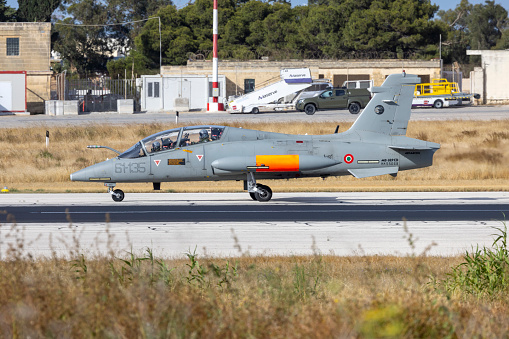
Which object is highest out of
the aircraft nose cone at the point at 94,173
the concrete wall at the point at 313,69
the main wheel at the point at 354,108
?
the concrete wall at the point at 313,69

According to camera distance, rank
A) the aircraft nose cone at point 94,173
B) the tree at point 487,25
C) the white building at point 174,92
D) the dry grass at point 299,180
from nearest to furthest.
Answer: the aircraft nose cone at point 94,173 → the dry grass at point 299,180 → the white building at point 174,92 → the tree at point 487,25

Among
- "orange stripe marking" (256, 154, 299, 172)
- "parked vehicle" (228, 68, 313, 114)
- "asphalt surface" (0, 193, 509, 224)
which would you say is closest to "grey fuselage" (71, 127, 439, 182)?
"orange stripe marking" (256, 154, 299, 172)

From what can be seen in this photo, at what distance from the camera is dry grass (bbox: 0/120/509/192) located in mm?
26156

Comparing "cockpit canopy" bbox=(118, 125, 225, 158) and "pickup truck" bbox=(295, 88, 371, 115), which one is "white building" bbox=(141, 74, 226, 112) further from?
"cockpit canopy" bbox=(118, 125, 225, 158)

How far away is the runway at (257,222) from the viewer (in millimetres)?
13289

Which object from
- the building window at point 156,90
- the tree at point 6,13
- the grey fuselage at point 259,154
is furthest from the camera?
the tree at point 6,13

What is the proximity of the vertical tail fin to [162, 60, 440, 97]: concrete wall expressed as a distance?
4642 cm

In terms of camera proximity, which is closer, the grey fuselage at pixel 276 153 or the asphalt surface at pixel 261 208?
the asphalt surface at pixel 261 208

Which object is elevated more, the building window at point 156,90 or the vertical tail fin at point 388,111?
the building window at point 156,90

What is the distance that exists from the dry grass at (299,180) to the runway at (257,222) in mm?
3274

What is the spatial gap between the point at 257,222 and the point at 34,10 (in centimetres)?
8090

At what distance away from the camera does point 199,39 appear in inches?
3253

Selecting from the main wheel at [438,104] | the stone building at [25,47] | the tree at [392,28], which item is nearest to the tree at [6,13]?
the stone building at [25,47]

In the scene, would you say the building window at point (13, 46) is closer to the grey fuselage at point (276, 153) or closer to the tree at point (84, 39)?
the tree at point (84, 39)
